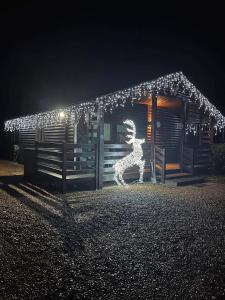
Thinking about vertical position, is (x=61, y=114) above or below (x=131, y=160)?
above

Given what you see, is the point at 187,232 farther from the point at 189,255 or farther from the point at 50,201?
the point at 50,201

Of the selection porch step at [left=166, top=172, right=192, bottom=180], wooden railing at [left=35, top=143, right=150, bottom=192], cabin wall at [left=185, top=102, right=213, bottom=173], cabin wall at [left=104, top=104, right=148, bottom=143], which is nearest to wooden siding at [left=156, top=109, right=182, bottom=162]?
cabin wall at [left=104, top=104, right=148, bottom=143]

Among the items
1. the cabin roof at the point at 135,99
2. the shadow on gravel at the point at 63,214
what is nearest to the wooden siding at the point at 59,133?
the cabin roof at the point at 135,99

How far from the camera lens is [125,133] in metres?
13.8

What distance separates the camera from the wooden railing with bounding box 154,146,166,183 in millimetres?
10571

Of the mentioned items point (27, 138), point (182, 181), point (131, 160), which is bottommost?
point (182, 181)

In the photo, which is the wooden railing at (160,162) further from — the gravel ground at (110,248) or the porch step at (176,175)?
the gravel ground at (110,248)

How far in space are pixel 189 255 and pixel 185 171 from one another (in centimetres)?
937

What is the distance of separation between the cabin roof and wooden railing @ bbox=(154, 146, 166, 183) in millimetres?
2573

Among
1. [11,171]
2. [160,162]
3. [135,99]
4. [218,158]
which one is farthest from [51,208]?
[218,158]

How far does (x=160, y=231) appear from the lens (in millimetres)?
4891

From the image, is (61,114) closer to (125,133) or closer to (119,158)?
(125,133)

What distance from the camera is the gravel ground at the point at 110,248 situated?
295 centimetres

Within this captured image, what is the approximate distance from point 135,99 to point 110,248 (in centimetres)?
902
